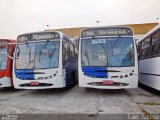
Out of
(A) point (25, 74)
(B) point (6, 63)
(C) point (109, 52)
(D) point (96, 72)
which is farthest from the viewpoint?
(B) point (6, 63)

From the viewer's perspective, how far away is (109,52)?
9.78 m

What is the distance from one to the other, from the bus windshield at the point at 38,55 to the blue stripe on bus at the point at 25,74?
0.19 meters

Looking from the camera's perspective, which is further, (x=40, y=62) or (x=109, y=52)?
(x=40, y=62)

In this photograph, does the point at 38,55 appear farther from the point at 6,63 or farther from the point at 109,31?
the point at 109,31

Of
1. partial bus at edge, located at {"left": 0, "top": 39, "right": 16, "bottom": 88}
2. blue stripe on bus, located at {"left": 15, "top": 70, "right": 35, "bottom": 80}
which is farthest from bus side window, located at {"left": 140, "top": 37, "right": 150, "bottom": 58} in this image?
partial bus at edge, located at {"left": 0, "top": 39, "right": 16, "bottom": 88}

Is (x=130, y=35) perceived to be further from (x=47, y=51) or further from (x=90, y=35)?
(x=47, y=51)

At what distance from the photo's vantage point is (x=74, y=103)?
8055 millimetres

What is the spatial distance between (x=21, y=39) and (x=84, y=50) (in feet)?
9.59

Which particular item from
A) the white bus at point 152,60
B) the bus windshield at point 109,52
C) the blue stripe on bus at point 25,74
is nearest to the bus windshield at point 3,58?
the blue stripe on bus at point 25,74

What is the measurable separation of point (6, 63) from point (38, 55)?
2097 millimetres

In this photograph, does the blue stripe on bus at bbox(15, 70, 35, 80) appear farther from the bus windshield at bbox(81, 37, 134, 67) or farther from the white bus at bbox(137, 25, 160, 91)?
the white bus at bbox(137, 25, 160, 91)

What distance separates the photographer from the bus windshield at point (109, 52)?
964cm

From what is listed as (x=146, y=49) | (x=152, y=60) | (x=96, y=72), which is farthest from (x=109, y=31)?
(x=146, y=49)

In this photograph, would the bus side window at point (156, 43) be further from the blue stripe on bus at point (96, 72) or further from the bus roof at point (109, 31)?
the blue stripe on bus at point (96, 72)
